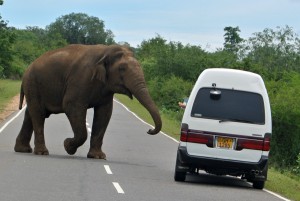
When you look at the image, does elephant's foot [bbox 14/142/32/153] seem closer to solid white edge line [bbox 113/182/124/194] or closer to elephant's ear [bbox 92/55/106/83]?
elephant's ear [bbox 92/55/106/83]

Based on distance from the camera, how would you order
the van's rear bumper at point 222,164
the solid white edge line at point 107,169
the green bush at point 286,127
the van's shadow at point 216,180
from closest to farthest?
the van's rear bumper at point 222,164 < the van's shadow at point 216,180 < the solid white edge line at point 107,169 < the green bush at point 286,127

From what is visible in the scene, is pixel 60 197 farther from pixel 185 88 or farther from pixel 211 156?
pixel 185 88

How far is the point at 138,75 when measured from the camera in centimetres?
1891

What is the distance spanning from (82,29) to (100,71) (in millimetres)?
169196

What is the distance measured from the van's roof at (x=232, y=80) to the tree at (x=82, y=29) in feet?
544

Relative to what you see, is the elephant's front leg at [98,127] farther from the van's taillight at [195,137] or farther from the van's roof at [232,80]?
the van's taillight at [195,137]

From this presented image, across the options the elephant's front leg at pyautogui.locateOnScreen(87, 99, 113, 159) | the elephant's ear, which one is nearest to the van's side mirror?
the elephant's ear

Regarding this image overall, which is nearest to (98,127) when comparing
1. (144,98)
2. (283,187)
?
(144,98)

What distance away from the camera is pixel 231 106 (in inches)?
623

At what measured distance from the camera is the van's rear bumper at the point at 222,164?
50.9ft

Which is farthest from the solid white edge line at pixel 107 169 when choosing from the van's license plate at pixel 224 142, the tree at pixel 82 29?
the tree at pixel 82 29

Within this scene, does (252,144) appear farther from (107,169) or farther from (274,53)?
(274,53)

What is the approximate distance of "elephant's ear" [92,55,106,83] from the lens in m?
19.3

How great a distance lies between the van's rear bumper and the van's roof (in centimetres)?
133
